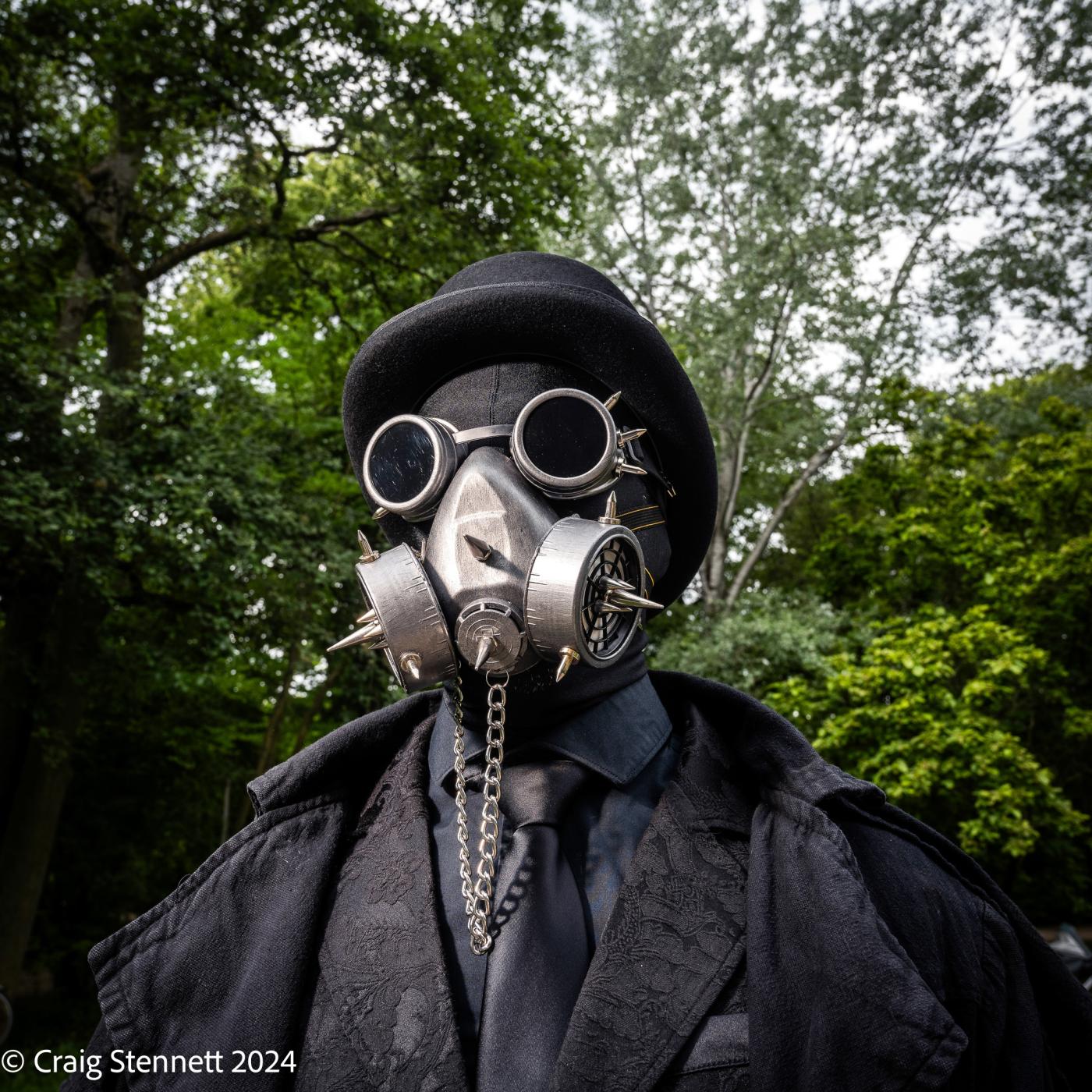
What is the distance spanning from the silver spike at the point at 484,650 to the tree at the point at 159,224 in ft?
24.0

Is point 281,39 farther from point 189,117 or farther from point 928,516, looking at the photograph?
point 928,516

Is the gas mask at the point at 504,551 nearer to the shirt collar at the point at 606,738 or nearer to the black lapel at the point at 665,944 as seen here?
the shirt collar at the point at 606,738

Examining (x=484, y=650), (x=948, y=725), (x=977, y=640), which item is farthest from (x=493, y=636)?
(x=977, y=640)

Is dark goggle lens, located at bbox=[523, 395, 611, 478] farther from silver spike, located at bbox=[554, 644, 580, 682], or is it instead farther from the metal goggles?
silver spike, located at bbox=[554, 644, 580, 682]

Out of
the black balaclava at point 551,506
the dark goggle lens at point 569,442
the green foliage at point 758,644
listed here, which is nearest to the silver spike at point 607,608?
the black balaclava at point 551,506

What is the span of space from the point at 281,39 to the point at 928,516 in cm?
1091

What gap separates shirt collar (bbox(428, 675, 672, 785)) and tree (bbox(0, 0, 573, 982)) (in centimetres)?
710

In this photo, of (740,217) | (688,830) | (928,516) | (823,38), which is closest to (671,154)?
(740,217)

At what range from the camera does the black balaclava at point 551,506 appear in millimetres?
1806

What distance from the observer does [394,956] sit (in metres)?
1.61

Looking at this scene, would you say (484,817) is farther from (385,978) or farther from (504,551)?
(504,551)

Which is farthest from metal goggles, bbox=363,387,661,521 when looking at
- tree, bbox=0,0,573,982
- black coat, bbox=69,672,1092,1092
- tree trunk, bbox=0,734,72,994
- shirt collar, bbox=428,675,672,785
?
tree trunk, bbox=0,734,72,994

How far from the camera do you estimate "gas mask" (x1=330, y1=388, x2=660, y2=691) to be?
168 centimetres

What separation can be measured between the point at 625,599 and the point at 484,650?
0.89 feet
